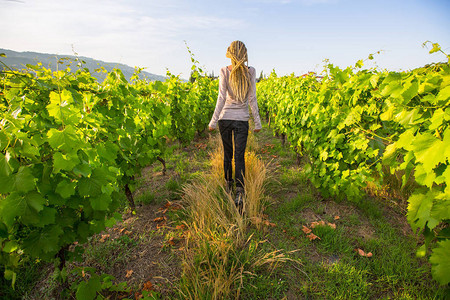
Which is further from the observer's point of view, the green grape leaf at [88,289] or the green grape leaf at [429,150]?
the green grape leaf at [88,289]

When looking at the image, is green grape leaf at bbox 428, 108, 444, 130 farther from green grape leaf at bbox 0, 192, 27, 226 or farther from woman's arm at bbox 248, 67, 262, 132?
green grape leaf at bbox 0, 192, 27, 226

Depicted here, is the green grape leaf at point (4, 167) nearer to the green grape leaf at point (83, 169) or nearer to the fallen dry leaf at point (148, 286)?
the green grape leaf at point (83, 169)

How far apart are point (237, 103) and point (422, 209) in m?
2.12

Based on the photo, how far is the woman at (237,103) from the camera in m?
2.70

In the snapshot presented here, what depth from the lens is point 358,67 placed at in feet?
8.89

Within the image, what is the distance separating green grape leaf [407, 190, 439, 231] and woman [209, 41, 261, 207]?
1827 millimetres

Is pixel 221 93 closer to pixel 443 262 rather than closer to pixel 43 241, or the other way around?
pixel 43 241

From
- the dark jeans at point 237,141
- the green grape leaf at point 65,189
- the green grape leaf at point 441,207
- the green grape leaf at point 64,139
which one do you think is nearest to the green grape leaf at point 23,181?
the green grape leaf at point 64,139

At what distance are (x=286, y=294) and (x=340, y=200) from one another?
5.73 ft

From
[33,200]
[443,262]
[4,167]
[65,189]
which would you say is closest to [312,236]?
[443,262]

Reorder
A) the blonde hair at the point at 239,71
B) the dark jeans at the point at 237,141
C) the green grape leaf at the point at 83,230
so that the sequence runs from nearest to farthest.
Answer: the green grape leaf at the point at 83,230 < the blonde hair at the point at 239,71 < the dark jeans at the point at 237,141

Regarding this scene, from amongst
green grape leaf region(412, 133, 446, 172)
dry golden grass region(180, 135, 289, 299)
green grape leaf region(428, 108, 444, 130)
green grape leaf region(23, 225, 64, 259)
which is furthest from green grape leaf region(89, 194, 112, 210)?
green grape leaf region(428, 108, 444, 130)

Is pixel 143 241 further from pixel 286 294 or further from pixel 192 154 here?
pixel 192 154

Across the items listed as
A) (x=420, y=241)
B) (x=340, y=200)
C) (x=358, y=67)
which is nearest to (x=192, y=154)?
(x=340, y=200)
